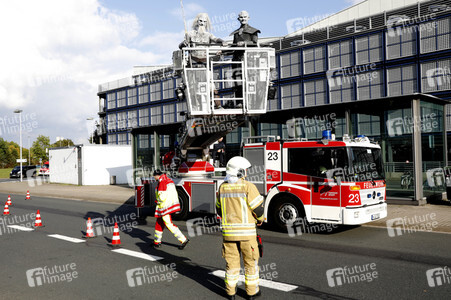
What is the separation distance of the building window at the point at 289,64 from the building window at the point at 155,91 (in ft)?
58.2

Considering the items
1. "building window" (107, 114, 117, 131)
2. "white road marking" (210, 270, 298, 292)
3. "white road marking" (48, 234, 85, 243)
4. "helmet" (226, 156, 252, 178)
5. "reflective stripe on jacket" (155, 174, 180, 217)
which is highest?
"building window" (107, 114, 117, 131)

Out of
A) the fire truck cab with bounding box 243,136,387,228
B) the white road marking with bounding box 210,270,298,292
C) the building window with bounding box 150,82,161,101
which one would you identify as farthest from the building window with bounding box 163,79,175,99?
the white road marking with bounding box 210,270,298,292

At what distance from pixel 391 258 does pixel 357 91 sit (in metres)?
26.1

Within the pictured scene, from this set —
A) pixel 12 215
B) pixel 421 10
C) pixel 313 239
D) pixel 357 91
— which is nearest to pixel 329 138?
pixel 313 239

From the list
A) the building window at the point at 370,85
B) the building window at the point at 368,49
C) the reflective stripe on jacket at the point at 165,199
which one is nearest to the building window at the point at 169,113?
the building window at the point at 370,85

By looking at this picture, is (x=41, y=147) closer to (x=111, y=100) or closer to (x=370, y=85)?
(x=111, y=100)

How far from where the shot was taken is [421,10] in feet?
99.0

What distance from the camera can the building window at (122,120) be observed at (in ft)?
176

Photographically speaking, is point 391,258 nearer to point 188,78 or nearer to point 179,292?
point 179,292

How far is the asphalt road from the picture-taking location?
5.59m

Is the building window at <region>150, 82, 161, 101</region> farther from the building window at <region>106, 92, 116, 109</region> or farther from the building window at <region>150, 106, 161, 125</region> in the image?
the building window at <region>106, 92, 116, 109</region>

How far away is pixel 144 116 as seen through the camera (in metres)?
51.0

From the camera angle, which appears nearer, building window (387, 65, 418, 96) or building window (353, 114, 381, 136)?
building window (353, 114, 381, 136)

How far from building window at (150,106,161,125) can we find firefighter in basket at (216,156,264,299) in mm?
44143
